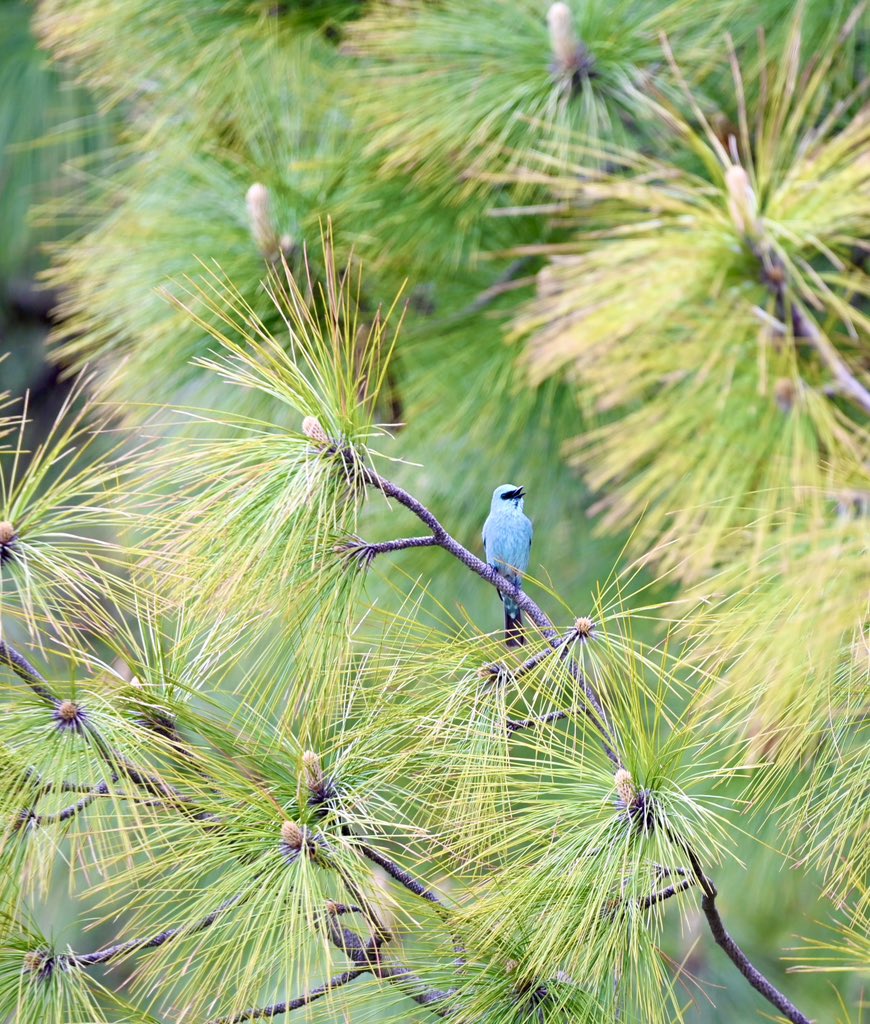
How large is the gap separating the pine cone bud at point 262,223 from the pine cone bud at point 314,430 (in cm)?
80

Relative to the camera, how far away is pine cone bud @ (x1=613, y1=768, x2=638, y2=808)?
42.3 inches

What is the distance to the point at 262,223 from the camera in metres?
1.83

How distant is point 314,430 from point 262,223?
827 millimetres

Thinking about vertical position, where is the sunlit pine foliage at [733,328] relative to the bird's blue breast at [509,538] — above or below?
above

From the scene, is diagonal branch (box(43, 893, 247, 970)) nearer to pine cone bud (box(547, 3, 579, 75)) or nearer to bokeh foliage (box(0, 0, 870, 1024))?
bokeh foliage (box(0, 0, 870, 1024))

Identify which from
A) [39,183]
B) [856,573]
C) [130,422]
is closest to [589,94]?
[130,422]

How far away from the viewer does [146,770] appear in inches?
44.9

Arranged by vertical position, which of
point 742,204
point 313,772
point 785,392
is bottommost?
point 313,772

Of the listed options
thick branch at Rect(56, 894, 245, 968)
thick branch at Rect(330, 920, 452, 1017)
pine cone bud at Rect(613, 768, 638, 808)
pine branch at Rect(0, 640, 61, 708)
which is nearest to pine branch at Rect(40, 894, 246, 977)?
thick branch at Rect(56, 894, 245, 968)

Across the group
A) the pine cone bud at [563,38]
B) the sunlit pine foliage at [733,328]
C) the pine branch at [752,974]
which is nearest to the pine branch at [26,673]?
the sunlit pine foliage at [733,328]

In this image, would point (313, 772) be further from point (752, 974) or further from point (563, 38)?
point (563, 38)

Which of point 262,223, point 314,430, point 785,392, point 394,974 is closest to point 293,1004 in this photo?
point 394,974

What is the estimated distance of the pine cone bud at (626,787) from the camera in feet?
3.52

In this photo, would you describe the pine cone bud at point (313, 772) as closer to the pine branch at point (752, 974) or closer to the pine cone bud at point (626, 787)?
the pine cone bud at point (626, 787)
